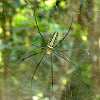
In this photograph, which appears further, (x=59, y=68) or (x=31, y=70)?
(x=59, y=68)

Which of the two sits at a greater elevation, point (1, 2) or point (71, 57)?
point (1, 2)

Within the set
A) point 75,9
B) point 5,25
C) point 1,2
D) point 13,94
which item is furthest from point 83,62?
point 1,2

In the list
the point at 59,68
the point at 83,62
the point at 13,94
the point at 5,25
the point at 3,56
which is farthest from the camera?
the point at 59,68

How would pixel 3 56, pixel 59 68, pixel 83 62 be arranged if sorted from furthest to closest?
1. pixel 59 68
2. pixel 83 62
3. pixel 3 56

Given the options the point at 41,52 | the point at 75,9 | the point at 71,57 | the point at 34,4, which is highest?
the point at 34,4

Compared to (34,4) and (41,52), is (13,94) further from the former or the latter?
(34,4)

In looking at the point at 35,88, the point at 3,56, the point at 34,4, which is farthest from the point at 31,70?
the point at 34,4
